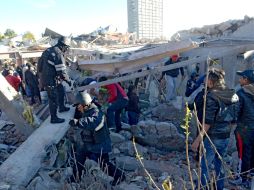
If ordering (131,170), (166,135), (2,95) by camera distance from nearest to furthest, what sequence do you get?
1. (131,170)
2. (2,95)
3. (166,135)

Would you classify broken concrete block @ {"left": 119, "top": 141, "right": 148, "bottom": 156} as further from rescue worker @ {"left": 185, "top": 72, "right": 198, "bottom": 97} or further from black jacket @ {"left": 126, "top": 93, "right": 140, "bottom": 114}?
rescue worker @ {"left": 185, "top": 72, "right": 198, "bottom": 97}

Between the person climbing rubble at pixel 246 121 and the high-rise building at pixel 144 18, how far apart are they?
4403cm

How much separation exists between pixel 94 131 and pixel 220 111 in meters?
1.67

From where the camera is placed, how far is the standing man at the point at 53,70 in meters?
5.27

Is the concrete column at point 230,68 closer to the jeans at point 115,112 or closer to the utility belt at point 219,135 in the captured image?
the jeans at point 115,112

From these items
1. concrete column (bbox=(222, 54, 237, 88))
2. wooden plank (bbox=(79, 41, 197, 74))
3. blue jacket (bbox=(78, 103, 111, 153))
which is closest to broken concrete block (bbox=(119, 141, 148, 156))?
blue jacket (bbox=(78, 103, 111, 153))

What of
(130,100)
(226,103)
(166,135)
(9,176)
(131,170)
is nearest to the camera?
(226,103)

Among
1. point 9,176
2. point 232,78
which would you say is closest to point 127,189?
point 9,176

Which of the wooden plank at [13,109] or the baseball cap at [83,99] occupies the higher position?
the baseball cap at [83,99]

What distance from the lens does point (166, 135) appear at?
5.77 meters

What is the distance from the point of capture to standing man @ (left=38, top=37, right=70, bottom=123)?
17.3ft

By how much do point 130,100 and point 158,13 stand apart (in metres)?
52.8

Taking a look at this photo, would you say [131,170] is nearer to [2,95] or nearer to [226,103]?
[226,103]

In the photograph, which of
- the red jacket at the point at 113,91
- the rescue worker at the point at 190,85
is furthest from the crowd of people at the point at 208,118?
the rescue worker at the point at 190,85
